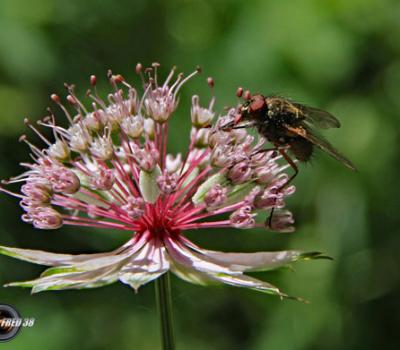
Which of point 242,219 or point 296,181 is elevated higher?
point 296,181

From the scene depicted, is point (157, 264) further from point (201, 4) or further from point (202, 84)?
point (201, 4)

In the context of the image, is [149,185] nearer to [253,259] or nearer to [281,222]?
[253,259]

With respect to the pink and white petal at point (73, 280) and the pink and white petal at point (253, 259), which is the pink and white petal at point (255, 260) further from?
the pink and white petal at point (73, 280)

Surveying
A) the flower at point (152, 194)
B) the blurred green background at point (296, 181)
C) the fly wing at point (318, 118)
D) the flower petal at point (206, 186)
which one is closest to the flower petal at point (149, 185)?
the flower at point (152, 194)

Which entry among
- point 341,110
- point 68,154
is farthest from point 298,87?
point 68,154

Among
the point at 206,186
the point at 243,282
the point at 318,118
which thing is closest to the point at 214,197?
the point at 206,186

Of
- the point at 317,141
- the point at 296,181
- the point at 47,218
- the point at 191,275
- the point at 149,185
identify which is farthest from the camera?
the point at 296,181
